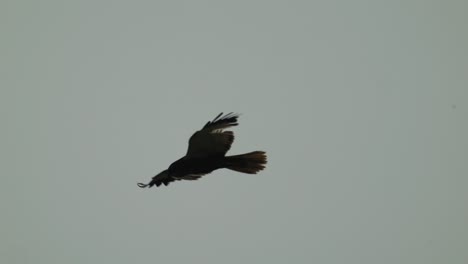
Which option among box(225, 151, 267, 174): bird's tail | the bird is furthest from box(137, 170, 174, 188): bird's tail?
box(225, 151, 267, 174): bird's tail

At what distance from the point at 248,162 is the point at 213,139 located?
0.66 m

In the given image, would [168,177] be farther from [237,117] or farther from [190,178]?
[237,117]

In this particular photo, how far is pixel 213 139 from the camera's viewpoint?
13438 millimetres

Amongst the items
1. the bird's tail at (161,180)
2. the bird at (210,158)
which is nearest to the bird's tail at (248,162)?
the bird at (210,158)

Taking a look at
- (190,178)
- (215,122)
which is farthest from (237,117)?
(190,178)

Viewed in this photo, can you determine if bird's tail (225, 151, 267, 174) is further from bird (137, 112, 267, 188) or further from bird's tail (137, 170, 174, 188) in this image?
bird's tail (137, 170, 174, 188)

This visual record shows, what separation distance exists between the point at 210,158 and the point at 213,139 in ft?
1.27

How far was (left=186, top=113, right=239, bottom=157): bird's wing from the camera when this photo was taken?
43.8ft

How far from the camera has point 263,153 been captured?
1354cm

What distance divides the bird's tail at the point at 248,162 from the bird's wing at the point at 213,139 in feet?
0.66

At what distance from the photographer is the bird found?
526 inches

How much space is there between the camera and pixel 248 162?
13523 mm

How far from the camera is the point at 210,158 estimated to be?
13.7 m

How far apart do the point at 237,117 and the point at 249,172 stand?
34.5 inches
